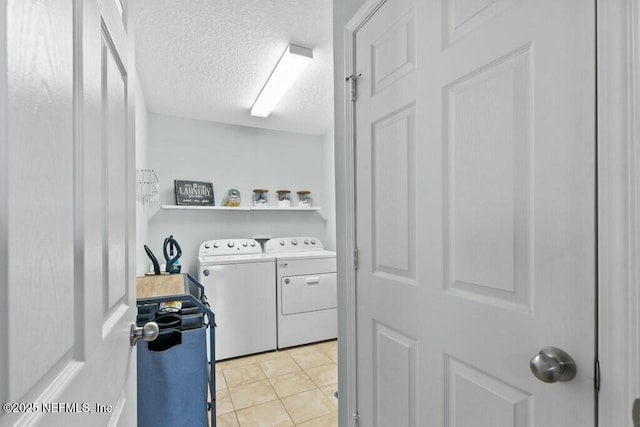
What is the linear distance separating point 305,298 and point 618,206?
2.86 meters

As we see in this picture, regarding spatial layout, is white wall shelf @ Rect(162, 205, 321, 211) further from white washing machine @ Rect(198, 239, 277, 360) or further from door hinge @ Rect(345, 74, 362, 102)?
door hinge @ Rect(345, 74, 362, 102)

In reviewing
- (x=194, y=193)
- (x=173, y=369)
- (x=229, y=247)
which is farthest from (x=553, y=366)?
(x=194, y=193)

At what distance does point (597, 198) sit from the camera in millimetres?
581

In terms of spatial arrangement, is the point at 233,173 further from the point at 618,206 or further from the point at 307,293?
the point at 618,206

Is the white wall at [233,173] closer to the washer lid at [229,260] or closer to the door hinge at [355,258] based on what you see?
the washer lid at [229,260]

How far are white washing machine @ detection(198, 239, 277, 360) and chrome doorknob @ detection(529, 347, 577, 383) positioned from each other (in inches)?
103

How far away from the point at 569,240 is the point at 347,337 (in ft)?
3.32

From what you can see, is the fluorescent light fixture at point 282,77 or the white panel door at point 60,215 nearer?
the white panel door at point 60,215

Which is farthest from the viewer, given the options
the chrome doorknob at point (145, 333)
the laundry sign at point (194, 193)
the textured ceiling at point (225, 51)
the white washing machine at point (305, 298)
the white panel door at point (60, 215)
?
the laundry sign at point (194, 193)

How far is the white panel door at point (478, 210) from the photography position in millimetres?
618

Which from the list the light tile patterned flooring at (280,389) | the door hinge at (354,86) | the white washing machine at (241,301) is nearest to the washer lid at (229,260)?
the white washing machine at (241,301)

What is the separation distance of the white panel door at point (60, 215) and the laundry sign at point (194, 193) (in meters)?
2.63

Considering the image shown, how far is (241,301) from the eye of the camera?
2928 millimetres

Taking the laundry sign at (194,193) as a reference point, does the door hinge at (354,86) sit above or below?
above
